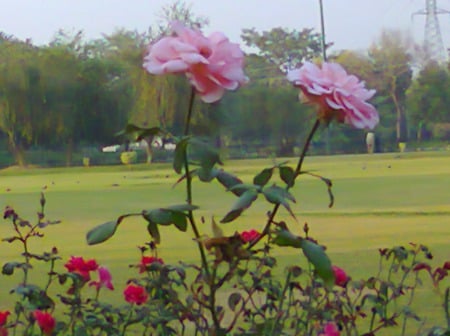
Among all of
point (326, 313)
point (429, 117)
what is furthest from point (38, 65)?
point (326, 313)

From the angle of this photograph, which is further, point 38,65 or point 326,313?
point 38,65

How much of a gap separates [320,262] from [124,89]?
13.3 m

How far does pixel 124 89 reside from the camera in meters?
14.3

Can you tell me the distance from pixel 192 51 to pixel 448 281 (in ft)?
8.25

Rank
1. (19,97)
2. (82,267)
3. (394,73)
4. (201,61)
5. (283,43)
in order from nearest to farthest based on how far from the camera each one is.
A: (201,61) < (82,267) < (283,43) < (394,73) < (19,97)

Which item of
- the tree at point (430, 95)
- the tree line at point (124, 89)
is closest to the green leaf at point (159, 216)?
the tree line at point (124, 89)

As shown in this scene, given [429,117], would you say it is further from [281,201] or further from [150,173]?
[281,201]

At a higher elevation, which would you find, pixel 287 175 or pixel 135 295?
pixel 287 175

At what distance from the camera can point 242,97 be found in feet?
21.9

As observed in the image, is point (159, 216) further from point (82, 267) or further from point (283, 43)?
point (283, 43)

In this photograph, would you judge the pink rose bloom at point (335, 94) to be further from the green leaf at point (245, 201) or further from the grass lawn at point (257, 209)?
the grass lawn at point (257, 209)

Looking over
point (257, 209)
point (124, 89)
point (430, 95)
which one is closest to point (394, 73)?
point (430, 95)

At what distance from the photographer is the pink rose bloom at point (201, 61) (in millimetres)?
1090

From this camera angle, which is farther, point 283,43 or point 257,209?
point 283,43
